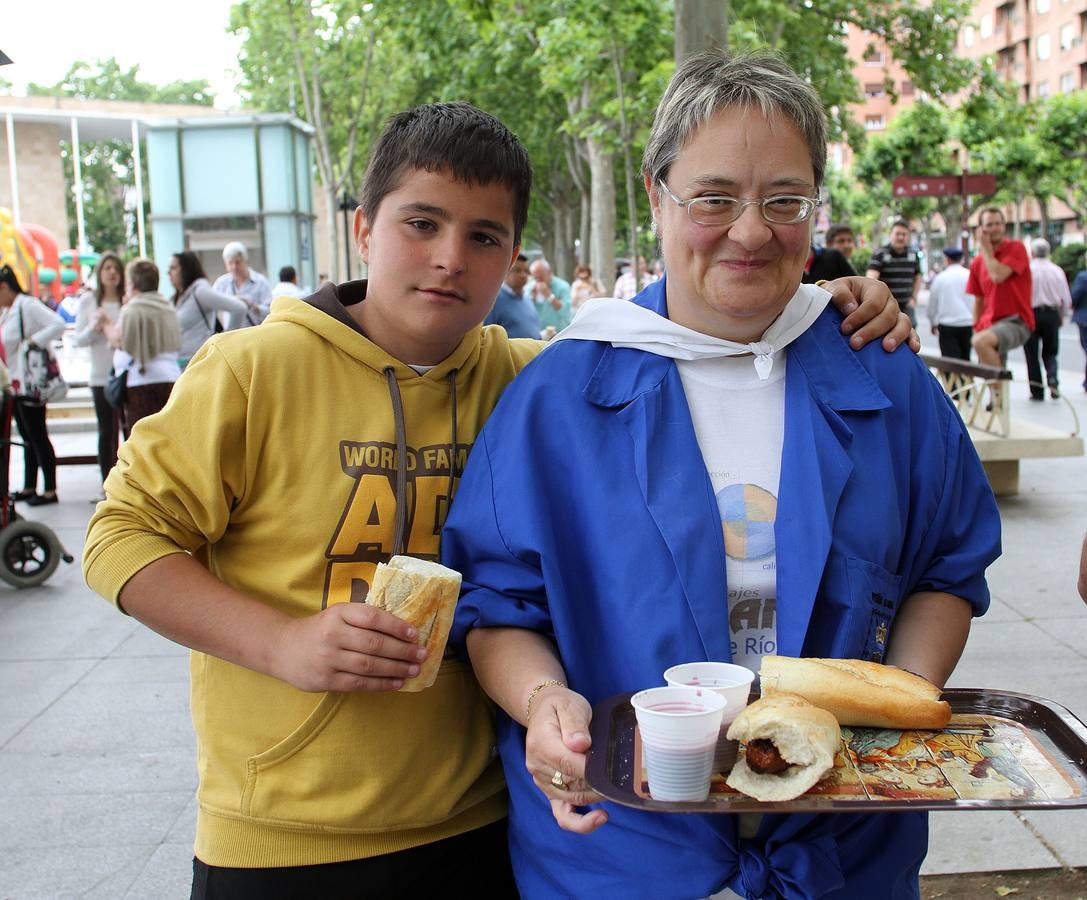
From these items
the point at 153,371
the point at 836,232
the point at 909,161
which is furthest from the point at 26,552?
the point at 909,161

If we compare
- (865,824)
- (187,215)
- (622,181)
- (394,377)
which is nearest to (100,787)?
(394,377)

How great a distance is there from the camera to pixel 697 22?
691cm

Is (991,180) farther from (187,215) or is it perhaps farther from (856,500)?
(856,500)

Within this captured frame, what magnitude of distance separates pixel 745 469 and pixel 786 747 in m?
0.56

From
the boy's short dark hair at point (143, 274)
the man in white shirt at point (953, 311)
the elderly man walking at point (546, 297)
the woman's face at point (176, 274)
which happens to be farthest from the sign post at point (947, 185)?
the boy's short dark hair at point (143, 274)

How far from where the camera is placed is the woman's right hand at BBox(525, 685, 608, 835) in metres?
1.68

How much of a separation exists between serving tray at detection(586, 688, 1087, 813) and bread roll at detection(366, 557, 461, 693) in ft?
0.93

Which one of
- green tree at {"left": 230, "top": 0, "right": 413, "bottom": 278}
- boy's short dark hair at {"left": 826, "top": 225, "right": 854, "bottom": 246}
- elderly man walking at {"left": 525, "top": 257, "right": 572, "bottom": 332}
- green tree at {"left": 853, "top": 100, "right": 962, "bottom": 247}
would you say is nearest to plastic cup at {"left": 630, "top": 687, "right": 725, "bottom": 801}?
boy's short dark hair at {"left": 826, "top": 225, "right": 854, "bottom": 246}

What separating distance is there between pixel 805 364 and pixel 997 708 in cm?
66

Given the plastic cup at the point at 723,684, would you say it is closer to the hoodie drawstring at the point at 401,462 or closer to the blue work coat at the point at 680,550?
the blue work coat at the point at 680,550

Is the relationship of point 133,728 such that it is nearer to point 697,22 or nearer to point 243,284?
point 697,22

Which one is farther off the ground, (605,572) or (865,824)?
(605,572)

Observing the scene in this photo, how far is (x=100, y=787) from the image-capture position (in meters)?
4.53

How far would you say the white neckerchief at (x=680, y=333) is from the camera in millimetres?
2109
